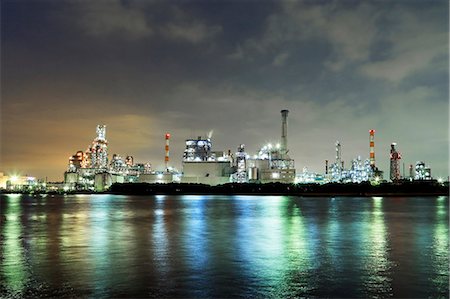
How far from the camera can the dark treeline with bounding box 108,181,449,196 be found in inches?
5546

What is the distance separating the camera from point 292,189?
143 meters

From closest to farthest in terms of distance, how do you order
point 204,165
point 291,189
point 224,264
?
point 224,264, point 291,189, point 204,165

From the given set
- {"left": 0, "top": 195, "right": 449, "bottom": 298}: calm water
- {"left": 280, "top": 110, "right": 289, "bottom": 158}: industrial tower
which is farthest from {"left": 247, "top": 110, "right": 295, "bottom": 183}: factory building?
{"left": 0, "top": 195, "right": 449, "bottom": 298}: calm water

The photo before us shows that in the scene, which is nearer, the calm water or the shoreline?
the calm water

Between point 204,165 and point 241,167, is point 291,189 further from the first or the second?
point 204,165

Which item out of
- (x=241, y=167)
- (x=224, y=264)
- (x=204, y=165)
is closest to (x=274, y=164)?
(x=241, y=167)

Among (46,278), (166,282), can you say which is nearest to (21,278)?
(46,278)

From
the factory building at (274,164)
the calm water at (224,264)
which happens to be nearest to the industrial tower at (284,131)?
the factory building at (274,164)

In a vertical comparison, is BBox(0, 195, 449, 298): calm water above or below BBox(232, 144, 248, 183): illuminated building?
below

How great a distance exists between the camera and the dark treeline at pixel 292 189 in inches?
5546

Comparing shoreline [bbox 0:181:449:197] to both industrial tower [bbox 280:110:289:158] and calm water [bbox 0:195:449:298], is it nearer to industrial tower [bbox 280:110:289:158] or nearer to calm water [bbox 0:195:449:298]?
industrial tower [bbox 280:110:289:158]

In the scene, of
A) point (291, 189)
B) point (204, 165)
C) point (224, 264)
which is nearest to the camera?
point (224, 264)

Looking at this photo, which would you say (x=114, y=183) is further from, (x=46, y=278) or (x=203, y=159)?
(x=46, y=278)

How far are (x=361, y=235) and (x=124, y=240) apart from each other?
14317 millimetres
